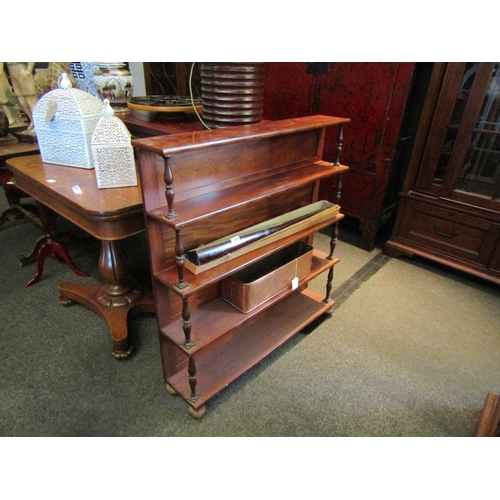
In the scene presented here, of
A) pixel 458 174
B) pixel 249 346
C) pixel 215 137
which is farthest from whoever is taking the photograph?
pixel 458 174

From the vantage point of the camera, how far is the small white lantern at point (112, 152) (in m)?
1.32

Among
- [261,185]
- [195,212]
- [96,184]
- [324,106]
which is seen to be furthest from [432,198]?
[96,184]

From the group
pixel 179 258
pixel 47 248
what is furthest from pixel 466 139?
pixel 47 248

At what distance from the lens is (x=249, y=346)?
1.56 metres

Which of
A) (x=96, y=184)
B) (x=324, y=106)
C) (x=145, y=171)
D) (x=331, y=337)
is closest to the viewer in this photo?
(x=145, y=171)

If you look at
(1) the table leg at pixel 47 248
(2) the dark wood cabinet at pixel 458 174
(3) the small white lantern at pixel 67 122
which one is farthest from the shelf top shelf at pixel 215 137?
(1) the table leg at pixel 47 248

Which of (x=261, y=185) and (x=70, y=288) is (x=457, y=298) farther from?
(x=70, y=288)

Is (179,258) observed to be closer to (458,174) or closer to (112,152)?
(112,152)

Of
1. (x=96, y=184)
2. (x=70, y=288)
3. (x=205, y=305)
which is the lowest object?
(x=70, y=288)

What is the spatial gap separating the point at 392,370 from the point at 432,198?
1168mm

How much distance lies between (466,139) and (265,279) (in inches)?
58.9

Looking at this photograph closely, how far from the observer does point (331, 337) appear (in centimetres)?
177

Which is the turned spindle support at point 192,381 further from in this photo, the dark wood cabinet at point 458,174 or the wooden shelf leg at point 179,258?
the dark wood cabinet at point 458,174

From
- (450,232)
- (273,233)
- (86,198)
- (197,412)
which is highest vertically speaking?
(86,198)
